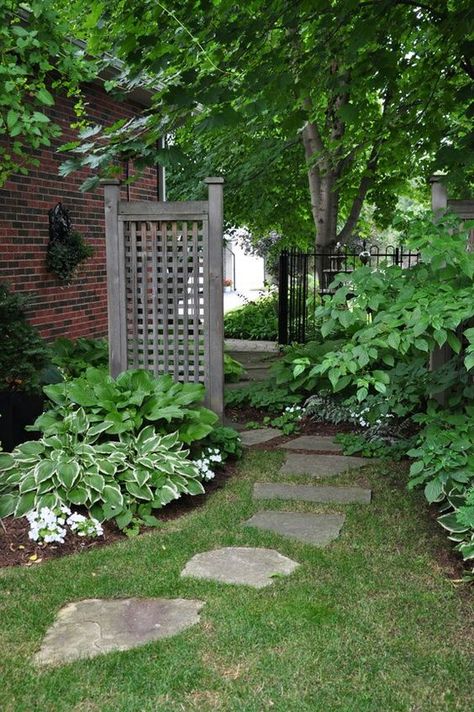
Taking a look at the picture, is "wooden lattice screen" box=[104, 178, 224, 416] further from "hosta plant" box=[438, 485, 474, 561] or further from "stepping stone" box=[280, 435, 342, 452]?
"hosta plant" box=[438, 485, 474, 561]

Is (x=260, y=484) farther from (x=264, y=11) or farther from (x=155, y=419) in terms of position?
(x=264, y=11)

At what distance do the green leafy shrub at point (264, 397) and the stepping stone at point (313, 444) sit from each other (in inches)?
30.8

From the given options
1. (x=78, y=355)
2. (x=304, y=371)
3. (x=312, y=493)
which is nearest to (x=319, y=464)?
(x=312, y=493)

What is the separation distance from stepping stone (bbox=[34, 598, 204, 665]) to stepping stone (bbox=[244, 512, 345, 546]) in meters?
0.90

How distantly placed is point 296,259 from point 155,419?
882 cm

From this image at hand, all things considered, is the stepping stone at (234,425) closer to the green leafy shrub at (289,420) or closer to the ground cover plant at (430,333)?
the green leafy shrub at (289,420)

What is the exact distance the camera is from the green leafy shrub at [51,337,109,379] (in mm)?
6734

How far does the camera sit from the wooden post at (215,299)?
5176mm

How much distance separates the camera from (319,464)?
5.23m

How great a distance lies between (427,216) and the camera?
12.9ft

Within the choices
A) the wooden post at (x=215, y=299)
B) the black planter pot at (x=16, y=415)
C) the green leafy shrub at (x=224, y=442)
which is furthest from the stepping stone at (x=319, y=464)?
the black planter pot at (x=16, y=415)

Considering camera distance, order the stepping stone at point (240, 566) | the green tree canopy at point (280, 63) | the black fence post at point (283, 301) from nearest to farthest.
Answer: the stepping stone at point (240, 566) < the green tree canopy at point (280, 63) < the black fence post at point (283, 301)

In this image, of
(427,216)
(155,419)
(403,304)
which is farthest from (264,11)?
(155,419)

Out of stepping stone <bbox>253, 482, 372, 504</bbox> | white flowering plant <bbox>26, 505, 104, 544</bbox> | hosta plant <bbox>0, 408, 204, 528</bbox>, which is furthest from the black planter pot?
stepping stone <bbox>253, 482, 372, 504</bbox>
